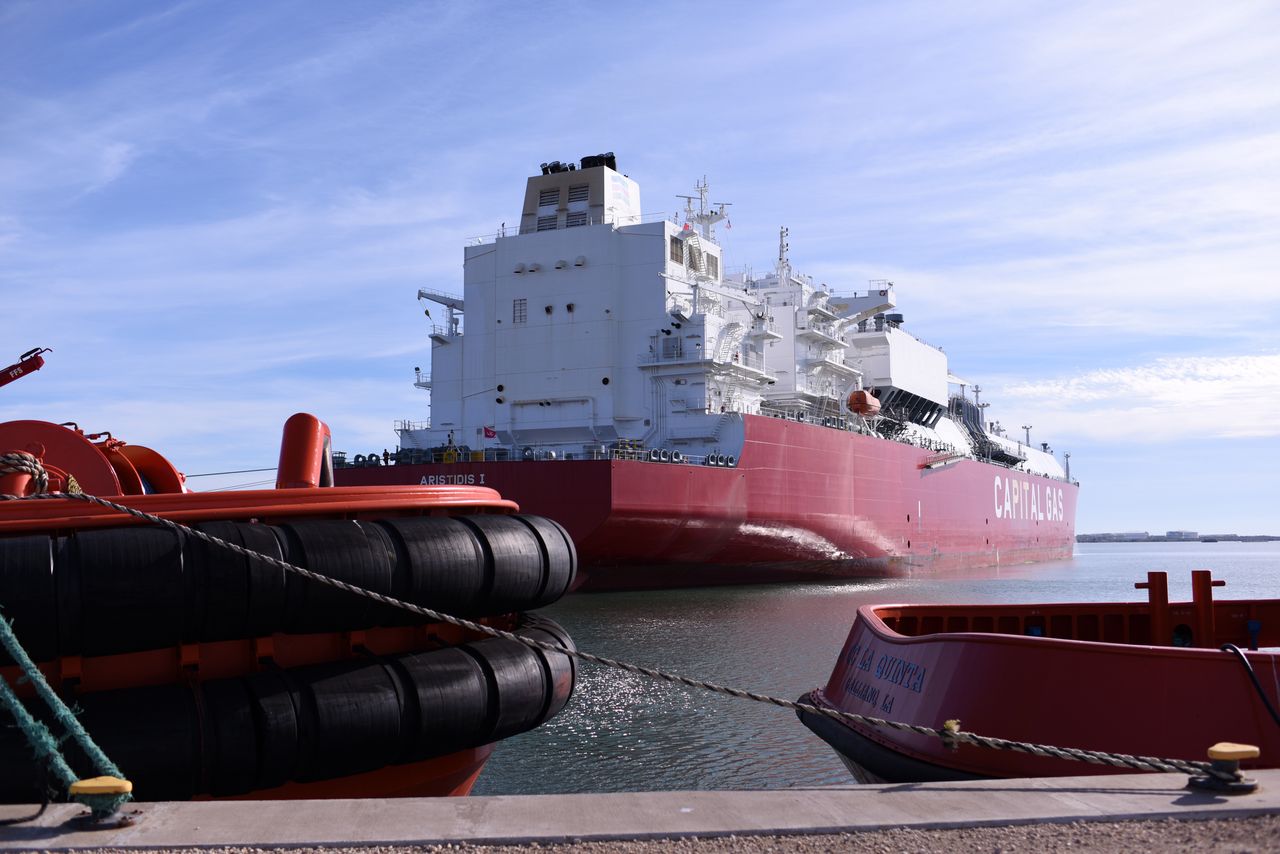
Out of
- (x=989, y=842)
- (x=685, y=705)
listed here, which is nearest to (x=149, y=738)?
(x=989, y=842)

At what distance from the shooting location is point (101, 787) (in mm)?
3219

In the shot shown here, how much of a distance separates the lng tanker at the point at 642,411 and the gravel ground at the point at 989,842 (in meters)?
16.5

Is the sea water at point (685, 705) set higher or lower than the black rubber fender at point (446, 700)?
lower

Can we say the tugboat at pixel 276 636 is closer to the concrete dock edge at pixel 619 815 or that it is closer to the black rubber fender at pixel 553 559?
the black rubber fender at pixel 553 559

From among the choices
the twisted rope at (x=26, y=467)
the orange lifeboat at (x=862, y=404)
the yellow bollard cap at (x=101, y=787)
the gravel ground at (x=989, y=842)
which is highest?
the orange lifeboat at (x=862, y=404)

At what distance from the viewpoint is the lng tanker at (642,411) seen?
21.0 meters

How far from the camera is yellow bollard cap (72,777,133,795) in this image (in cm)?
321

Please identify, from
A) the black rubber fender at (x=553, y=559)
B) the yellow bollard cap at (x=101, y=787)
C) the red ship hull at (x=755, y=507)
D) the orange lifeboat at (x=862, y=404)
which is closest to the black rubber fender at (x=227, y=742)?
the yellow bollard cap at (x=101, y=787)

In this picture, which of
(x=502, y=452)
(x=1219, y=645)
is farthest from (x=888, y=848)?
(x=502, y=452)

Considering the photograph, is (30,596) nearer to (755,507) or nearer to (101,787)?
(101,787)

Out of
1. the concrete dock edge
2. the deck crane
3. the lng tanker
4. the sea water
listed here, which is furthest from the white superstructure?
the concrete dock edge

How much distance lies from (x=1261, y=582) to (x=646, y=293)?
85.9ft

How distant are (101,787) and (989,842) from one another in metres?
2.56

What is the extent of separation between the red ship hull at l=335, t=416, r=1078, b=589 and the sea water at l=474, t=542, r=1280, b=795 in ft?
4.46
